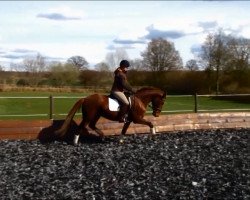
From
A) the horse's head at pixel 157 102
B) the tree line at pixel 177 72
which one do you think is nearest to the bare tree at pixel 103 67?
the tree line at pixel 177 72

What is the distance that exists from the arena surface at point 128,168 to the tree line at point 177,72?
4006 cm

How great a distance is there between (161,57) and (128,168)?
63.0 metres

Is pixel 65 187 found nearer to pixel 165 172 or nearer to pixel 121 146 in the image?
pixel 165 172

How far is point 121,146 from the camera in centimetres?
1109

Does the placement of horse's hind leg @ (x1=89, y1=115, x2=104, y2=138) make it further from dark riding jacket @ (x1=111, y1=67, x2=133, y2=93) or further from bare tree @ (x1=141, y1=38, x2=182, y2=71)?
bare tree @ (x1=141, y1=38, x2=182, y2=71)

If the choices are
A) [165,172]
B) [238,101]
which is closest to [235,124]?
[165,172]

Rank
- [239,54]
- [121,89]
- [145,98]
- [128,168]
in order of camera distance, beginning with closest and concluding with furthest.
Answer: [128,168] → [121,89] → [145,98] → [239,54]

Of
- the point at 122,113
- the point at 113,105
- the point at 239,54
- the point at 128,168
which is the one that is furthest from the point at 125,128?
the point at 239,54

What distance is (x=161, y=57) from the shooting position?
71125 millimetres

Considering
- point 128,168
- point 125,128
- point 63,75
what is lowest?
point 128,168

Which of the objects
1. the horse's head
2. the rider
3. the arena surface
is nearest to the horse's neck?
the horse's head

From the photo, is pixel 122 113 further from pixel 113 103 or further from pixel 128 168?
pixel 128 168

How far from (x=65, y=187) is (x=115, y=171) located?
1.22 metres

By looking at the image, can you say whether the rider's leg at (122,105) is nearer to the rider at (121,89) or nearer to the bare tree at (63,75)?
the rider at (121,89)
